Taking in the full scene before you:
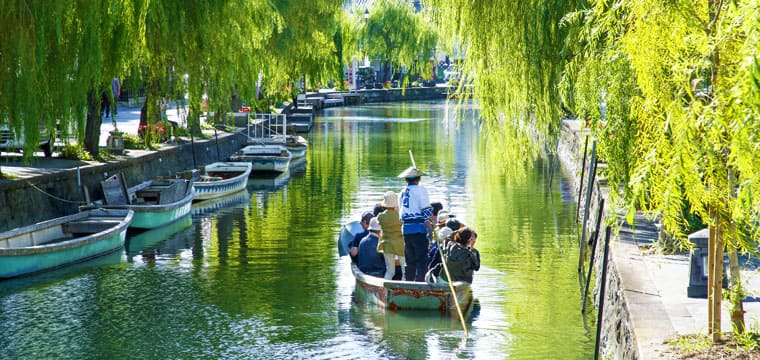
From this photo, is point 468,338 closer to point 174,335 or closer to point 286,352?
point 286,352

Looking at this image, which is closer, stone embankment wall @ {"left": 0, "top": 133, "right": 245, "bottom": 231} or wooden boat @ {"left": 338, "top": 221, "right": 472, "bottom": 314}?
wooden boat @ {"left": 338, "top": 221, "right": 472, "bottom": 314}

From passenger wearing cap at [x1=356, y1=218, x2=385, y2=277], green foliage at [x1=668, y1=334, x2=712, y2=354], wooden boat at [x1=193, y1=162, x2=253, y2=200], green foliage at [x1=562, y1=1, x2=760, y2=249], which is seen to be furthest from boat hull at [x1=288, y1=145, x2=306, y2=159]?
green foliage at [x1=668, y1=334, x2=712, y2=354]

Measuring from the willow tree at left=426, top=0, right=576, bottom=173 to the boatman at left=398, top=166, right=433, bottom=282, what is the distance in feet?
8.62

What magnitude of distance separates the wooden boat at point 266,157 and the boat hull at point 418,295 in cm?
1752

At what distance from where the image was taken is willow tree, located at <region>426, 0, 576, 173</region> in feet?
51.1

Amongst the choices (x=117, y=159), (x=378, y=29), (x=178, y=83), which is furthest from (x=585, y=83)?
A: (x=378, y=29)

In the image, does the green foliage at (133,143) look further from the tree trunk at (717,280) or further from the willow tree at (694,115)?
the tree trunk at (717,280)

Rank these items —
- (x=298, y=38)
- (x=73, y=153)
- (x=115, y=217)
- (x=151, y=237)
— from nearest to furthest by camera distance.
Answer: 1. (x=115, y=217)
2. (x=151, y=237)
3. (x=73, y=153)
4. (x=298, y=38)

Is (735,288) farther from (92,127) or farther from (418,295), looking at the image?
(92,127)

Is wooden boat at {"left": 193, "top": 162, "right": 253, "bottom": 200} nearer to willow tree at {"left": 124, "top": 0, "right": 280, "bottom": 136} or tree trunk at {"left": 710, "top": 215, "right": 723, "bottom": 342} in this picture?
willow tree at {"left": 124, "top": 0, "right": 280, "bottom": 136}

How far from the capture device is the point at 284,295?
15555mm

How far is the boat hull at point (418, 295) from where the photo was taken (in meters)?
13.7

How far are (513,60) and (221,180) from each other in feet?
42.7

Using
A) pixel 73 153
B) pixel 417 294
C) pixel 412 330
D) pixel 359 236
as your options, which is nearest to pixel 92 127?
pixel 73 153
